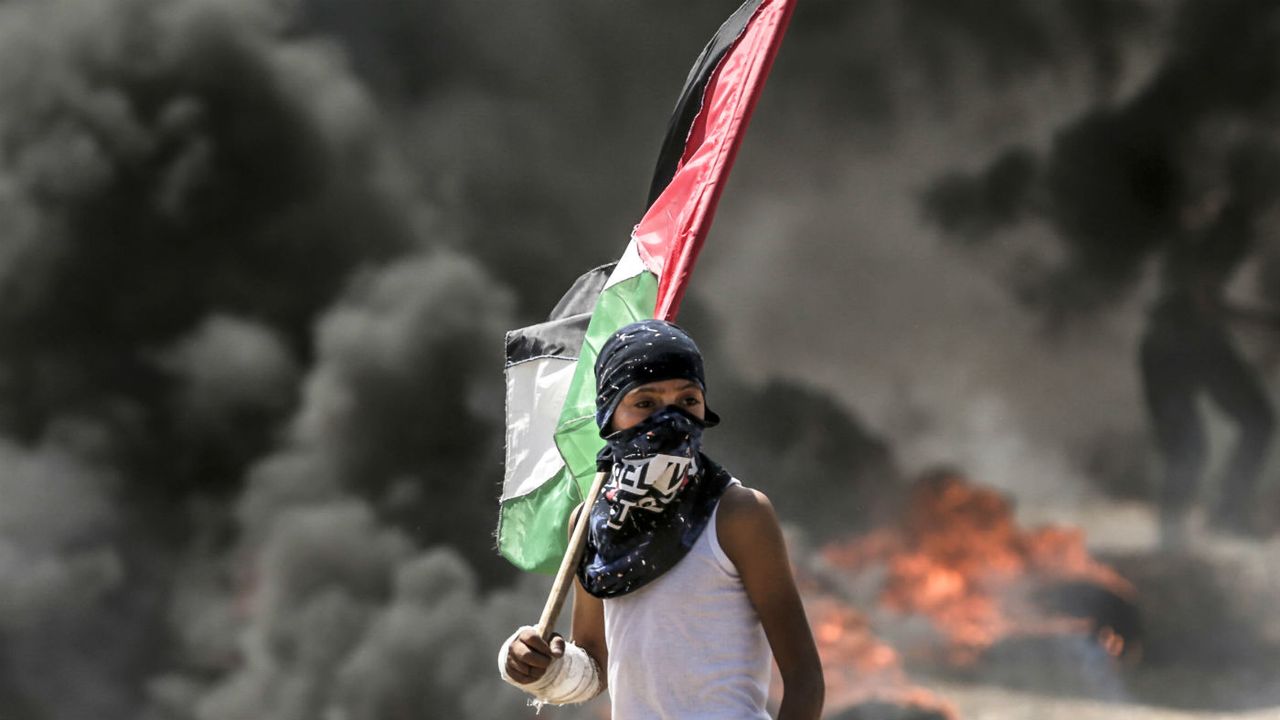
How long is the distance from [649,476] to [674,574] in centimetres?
15

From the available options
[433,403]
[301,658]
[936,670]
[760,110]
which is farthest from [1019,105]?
[301,658]

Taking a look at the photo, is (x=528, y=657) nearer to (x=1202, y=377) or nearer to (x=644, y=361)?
(x=644, y=361)

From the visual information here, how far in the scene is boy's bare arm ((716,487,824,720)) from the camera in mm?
1917

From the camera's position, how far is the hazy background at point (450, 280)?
896cm

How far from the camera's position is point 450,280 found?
371 inches

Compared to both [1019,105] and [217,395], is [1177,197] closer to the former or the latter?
[1019,105]

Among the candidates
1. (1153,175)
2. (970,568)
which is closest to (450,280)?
(970,568)

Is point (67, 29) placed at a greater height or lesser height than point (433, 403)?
greater

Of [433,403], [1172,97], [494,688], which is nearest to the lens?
[494,688]

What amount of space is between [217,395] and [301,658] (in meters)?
1.93

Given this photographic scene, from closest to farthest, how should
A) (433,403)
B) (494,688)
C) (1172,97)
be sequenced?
(494,688)
(433,403)
(1172,97)

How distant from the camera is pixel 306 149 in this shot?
9961mm

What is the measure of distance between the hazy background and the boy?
7.03 m

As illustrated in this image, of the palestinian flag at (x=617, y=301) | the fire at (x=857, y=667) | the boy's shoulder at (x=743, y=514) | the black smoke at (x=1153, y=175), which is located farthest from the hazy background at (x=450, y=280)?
the boy's shoulder at (x=743, y=514)
